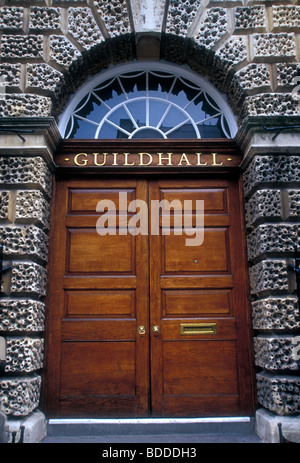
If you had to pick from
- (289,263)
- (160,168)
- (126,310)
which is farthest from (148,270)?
(289,263)

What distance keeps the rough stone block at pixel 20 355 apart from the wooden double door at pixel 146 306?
0.43m

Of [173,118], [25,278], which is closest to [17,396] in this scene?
[25,278]

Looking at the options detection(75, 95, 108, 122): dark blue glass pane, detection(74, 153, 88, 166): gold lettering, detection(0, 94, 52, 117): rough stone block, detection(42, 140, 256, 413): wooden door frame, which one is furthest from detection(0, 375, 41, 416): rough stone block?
detection(75, 95, 108, 122): dark blue glass pane

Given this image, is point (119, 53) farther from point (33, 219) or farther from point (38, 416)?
point (38, 416)

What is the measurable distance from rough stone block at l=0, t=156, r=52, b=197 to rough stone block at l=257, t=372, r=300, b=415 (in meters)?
3.67

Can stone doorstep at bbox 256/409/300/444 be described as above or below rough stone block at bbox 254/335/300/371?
below

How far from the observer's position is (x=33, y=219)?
15.7 ft

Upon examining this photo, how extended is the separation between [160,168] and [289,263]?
6.93ft

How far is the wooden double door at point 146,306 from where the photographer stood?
15.8ft

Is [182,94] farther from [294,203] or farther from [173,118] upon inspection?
[294,203]

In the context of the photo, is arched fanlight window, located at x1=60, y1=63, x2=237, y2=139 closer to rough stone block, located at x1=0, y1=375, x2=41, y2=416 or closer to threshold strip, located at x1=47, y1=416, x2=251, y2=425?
rough stone block, located at x1=0, y1=375, x2=41, y2=416

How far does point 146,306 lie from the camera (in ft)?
16.5

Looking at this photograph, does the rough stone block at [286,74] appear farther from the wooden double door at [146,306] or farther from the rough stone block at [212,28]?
the wooden double door at [146,306]

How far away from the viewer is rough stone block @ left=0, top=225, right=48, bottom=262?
15.3ft
